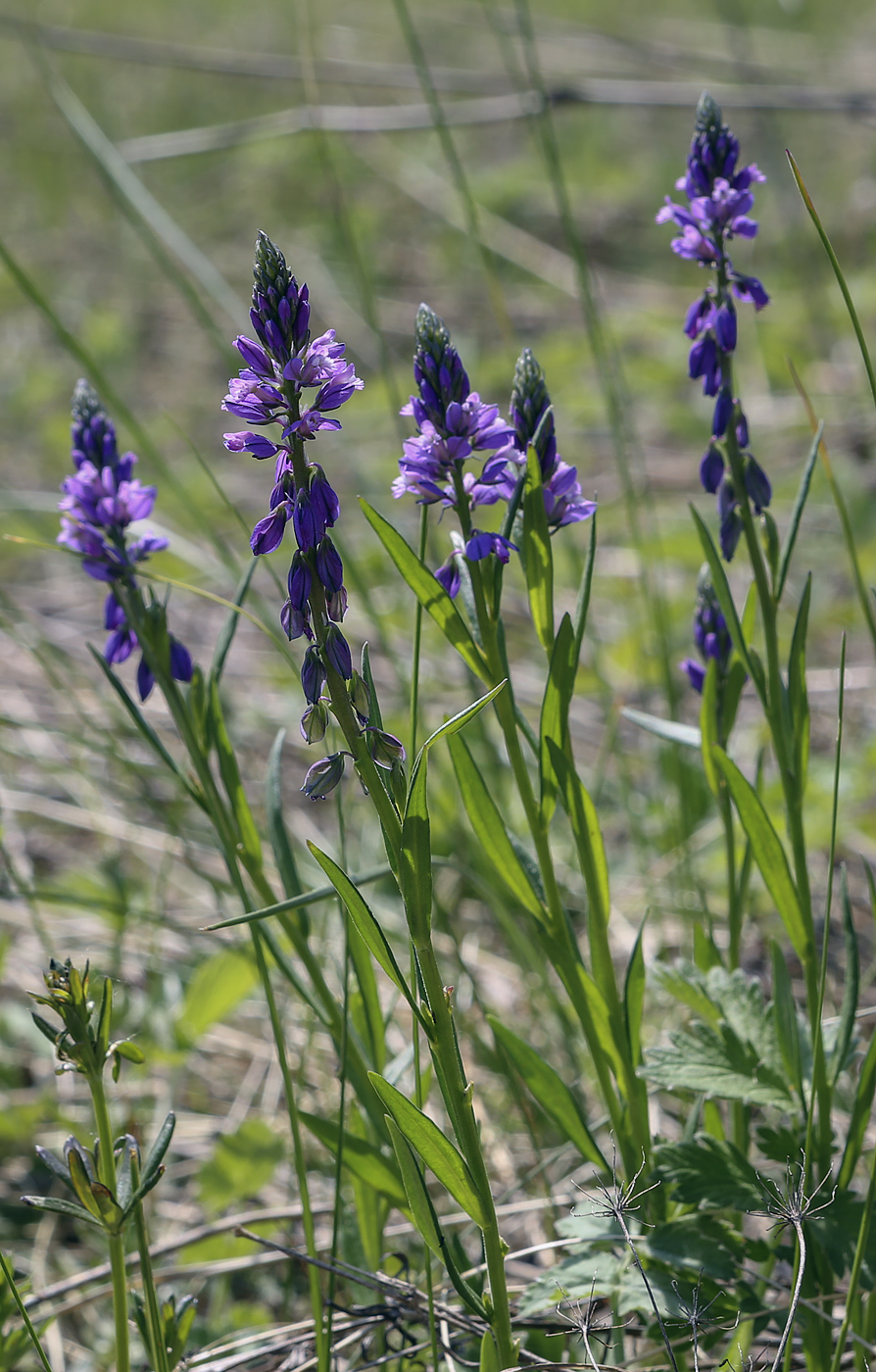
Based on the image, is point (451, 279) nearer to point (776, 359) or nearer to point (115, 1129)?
point (776, 359)

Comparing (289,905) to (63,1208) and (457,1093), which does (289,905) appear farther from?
(63,1208)

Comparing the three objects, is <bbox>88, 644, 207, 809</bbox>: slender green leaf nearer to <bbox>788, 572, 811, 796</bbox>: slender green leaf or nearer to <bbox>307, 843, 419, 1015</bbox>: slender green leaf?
<bbox>307, 843, 419, 1015</bbox>: slender green leaf

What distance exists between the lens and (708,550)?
1620 millimetres

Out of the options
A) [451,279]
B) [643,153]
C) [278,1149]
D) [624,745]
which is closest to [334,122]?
[624,745]

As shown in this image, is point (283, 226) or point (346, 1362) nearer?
point (346, 1362)

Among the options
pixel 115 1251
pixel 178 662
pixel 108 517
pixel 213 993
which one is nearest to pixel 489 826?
pixel 178 662

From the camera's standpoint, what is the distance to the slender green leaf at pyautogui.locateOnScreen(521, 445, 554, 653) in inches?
58.2

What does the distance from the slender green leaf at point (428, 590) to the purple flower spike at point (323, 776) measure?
0.80ft

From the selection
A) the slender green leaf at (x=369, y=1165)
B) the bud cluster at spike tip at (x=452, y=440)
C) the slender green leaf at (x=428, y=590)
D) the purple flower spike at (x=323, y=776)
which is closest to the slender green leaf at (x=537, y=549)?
the bud cluster at spike tip at (x=452, y=440)

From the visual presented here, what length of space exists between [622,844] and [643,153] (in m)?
6.91

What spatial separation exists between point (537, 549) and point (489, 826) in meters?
0.40

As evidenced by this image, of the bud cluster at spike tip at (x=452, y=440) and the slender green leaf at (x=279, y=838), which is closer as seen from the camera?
the bud cluster at spike tip at (x=452, y=440)

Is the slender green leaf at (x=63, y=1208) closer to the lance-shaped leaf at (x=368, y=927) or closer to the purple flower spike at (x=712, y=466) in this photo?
the lance-shaped leaf at (x=368, y=927)

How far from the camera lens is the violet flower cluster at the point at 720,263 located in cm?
164
